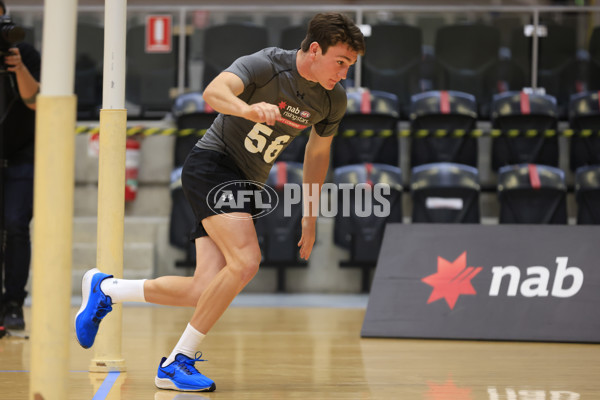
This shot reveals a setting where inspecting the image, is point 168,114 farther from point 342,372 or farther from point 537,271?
point 342,372

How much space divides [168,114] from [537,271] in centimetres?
497

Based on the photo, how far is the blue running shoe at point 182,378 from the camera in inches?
143

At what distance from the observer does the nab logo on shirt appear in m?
5.46

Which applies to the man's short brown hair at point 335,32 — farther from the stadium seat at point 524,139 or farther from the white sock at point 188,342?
the stadium seat at point 524,139

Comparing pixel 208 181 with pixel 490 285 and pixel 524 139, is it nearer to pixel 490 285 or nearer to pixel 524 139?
pixel 490 285

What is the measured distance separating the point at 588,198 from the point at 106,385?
561 cm

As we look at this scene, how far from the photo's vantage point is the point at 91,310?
3.62m

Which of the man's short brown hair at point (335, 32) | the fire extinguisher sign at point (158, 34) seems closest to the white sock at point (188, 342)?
the man's short brown hair at point (335, 32)

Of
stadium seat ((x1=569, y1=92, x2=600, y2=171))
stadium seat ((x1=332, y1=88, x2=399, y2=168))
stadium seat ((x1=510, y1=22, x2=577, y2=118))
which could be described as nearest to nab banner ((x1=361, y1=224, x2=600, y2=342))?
stadium seat ((x1=332, y1=88, x2=399, y2=168))

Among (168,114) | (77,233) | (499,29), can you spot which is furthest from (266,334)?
(499,29)

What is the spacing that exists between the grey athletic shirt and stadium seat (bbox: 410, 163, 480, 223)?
4186 mm

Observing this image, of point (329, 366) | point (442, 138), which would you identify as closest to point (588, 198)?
point (442, 138)

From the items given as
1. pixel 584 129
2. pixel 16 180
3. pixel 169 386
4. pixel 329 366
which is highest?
pixel 584 129

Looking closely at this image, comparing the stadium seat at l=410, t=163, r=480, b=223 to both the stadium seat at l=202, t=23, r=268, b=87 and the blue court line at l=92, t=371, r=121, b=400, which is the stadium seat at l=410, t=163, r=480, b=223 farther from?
the blue court line at l=92, t=371, r=121, b=400
